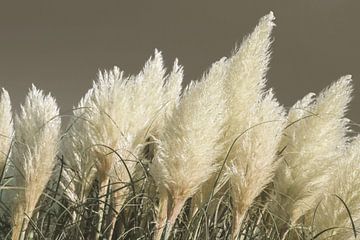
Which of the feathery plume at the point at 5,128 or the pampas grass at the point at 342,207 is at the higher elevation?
the feathery plume at the point at 5,128

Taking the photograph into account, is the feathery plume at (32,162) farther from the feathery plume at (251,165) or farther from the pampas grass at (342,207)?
the pampas grass at (342,207)

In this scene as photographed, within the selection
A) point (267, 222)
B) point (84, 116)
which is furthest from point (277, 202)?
point (84, 116)

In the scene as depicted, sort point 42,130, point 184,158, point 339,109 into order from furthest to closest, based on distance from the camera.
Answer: point 339,109, point 42,130, point 184,158

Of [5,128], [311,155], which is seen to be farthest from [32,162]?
[311,155]

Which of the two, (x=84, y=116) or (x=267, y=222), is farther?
(x=267, y=222)

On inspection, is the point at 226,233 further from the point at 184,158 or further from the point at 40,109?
the point at 40,109

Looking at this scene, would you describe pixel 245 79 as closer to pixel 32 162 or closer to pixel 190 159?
pixel 190 159

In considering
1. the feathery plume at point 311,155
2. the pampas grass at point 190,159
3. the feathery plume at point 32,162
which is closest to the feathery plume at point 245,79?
the pampas grass at point 190,159
